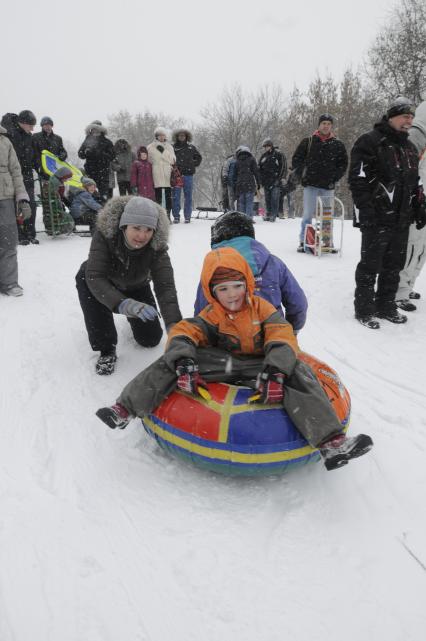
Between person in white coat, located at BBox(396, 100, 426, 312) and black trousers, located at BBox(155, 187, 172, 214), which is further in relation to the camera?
black trousers, located at BBox(155, 187, 172, 214)

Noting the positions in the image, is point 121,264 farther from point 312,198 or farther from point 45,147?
point 45,147

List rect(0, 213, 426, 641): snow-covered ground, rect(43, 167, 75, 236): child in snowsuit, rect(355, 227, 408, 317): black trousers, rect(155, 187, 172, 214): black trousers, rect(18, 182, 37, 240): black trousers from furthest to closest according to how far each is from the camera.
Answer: rect(155, 187, 172, 214): black trousers, rect(43, 167, 75, 236): child in snowsuit, rect(18, 182, 37, 240): black trousers, rect(355, 227, 408, 317): black trousers, rect(0, 213, 426, 641): snow-covered ground

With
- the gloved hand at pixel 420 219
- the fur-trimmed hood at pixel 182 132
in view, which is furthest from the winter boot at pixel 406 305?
the fur-trimmed hood at pixel 182 132

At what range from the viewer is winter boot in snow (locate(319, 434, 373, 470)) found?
1910 mm

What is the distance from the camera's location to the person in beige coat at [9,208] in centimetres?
446

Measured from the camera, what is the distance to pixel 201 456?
197 cm

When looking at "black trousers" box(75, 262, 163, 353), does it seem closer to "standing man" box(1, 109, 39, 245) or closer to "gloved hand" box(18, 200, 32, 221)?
"gloved hand" box(18, 200, 32, 221)

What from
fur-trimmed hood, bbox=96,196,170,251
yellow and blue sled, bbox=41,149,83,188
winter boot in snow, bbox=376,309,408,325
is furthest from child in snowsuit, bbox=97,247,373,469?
yellow and blue sled, bbox=41,149,83,188

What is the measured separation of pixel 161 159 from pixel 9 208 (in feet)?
17.1

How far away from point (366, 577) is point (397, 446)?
95 cm

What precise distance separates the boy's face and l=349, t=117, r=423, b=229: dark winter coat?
2222mm

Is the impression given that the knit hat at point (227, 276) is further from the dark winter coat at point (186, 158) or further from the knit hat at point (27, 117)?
the dark winter coat at point (186, 158)

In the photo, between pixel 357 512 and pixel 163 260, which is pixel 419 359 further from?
pixel 163 260

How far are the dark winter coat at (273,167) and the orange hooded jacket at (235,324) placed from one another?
8.96 meters
